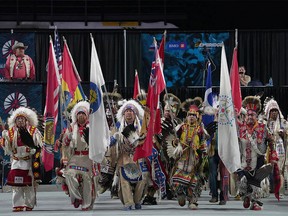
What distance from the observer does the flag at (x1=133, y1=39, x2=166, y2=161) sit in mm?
16859

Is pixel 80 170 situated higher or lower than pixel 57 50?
lower

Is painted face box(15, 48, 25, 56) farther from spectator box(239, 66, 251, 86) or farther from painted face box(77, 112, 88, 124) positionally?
painted face box(77, 112, 88, 124)

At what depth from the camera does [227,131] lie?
17.4 meters

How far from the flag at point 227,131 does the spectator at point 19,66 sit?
7.21 metres

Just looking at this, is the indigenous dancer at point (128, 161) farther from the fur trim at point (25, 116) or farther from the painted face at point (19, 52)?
the painted face at point (19, 52)

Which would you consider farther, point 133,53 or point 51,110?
point 133,53

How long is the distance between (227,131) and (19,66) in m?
8.08

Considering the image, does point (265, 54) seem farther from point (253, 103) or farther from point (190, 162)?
point (190, 162)

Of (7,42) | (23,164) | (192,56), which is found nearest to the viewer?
(23,164)

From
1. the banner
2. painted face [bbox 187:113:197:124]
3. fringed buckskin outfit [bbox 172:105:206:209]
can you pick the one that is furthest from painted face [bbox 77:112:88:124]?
the banner

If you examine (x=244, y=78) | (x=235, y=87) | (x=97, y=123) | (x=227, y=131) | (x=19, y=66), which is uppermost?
(x=19, y=66)

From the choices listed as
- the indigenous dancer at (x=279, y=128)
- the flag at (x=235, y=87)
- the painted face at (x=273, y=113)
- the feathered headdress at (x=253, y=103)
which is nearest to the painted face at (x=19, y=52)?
the indigenous dancer at (x=279, y=128)

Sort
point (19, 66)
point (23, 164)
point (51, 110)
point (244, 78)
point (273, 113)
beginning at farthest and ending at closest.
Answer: point (244, 78)
point (19, 66)
point (51, 110)
point (273, 113)
point (23, 164)

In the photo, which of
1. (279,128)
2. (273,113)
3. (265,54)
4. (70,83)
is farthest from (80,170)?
(265,54)
